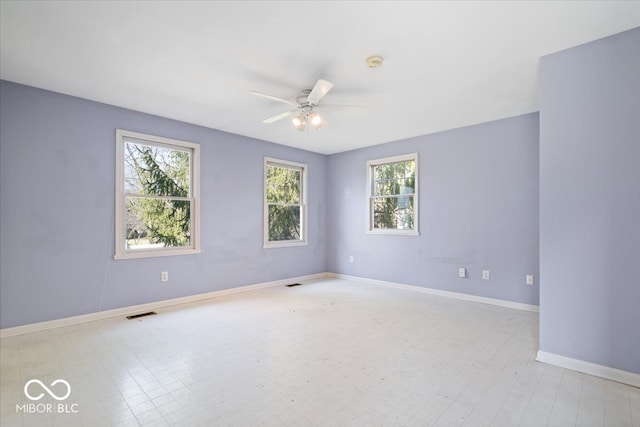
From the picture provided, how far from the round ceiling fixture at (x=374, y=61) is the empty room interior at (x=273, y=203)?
1.4 inches

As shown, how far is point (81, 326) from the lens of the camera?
131 inches

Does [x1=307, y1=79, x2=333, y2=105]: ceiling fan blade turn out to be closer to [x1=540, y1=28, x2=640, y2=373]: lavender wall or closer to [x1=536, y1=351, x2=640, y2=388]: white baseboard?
[x1=540, y1=28, x2=640, y2=373]: lavender wall

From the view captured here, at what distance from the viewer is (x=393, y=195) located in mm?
5414

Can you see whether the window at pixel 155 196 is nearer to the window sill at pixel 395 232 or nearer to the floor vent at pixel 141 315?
the floor vent at pixel 141 315

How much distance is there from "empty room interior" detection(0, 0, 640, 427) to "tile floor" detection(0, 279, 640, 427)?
0.02m

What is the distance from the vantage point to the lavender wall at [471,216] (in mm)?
4004

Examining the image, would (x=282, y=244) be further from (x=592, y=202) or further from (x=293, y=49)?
(x=592, y=202)

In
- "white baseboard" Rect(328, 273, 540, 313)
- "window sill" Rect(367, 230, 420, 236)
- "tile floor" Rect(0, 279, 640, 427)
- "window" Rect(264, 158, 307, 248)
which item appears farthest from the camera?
"window" Rect(264, 158, 307, 248)

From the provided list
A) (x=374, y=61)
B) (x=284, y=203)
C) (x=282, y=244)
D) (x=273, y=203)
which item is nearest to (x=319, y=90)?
(x=374, y=61)

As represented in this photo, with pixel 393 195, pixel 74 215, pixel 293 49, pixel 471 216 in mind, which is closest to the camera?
pixel 293 49

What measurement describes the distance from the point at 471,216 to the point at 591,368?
245 centimetres

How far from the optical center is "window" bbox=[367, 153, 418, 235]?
16.9 ft

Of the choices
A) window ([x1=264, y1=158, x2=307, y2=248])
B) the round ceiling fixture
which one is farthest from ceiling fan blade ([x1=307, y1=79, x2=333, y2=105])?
window ([x1=264, y1=158, x2=307, y2=248])

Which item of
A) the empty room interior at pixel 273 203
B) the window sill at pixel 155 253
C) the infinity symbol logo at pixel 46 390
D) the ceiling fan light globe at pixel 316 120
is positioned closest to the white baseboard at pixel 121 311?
the empty room interior at pixel 273 203
